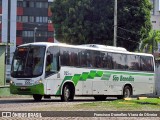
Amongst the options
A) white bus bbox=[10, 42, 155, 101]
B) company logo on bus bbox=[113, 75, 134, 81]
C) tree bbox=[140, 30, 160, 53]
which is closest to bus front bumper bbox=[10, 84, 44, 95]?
white bus bbox=[10, 42, 155, 101]

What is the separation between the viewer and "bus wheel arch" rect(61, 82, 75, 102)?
79.2 feet

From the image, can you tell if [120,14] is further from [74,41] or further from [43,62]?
[43,62]

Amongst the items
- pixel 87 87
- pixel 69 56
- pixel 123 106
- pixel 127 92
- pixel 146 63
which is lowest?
pixel 127 92

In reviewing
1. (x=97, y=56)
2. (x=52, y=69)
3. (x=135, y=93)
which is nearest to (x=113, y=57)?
(x=97, y=56)

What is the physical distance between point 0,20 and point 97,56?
54.7m

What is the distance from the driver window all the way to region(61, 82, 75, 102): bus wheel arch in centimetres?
128

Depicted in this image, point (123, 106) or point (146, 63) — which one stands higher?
point (146, 63)

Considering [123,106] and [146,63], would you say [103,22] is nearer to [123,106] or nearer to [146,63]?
[146,63]

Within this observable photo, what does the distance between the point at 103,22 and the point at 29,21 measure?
40.0 meters

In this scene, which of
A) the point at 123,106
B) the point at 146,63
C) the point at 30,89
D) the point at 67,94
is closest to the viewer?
the point at 123,106

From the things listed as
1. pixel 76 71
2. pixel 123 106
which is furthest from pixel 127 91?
pixel 123 106

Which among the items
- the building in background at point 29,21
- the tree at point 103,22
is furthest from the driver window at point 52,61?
the building in background at point 29,21

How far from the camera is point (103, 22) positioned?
44781mm

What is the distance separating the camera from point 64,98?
79.0 feet
